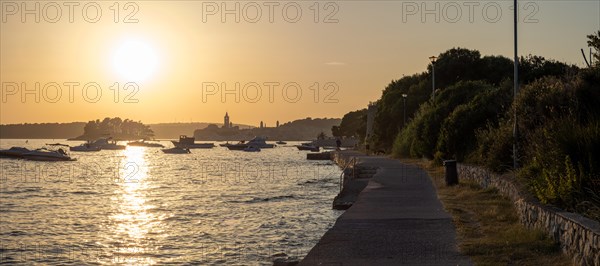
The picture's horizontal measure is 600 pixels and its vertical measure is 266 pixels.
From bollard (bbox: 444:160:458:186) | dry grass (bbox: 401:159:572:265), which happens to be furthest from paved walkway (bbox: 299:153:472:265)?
bollard (bbox: 444:160:458:186)

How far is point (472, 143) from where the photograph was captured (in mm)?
34062

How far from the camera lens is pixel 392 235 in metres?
15.9

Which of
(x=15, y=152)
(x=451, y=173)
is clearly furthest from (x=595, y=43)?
(x=15, y=152)

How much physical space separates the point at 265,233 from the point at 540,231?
1030cm

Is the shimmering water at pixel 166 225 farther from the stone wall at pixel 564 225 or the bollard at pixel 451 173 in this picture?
the stone wall at pixel 564 225

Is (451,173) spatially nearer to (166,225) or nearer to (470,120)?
(470,120)

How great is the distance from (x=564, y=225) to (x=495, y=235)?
9.52 ft

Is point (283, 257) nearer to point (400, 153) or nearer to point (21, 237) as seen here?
point (21, 237)

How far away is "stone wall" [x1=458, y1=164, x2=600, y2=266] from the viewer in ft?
35.4

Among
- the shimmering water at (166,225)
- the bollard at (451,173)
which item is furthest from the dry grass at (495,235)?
the bollard at (451,173)

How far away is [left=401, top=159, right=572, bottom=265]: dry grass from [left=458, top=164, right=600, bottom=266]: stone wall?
0.19m

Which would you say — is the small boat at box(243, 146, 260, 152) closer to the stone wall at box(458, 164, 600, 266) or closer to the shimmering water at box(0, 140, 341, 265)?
the shimmering water at box(0, 140, 341, 265)

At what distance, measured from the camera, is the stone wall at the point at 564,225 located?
35.4 feet

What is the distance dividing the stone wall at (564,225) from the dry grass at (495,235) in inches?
7.6
